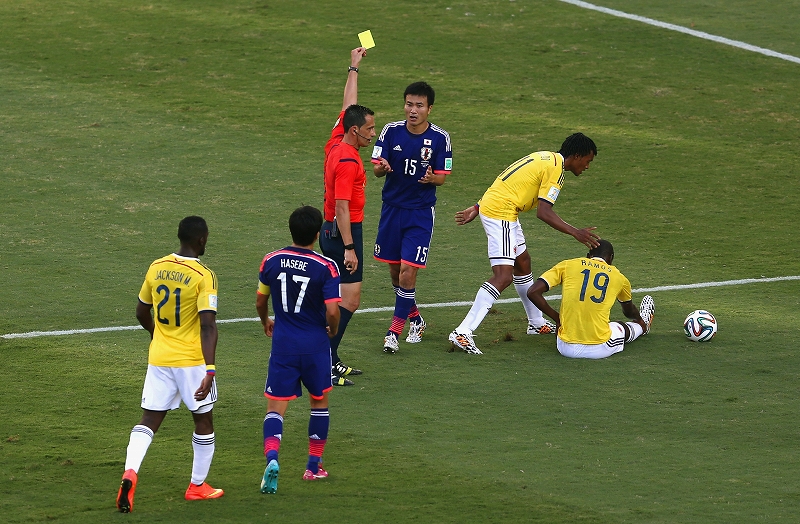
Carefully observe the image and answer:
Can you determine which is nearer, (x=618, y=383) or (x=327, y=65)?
(x=618, y=383)

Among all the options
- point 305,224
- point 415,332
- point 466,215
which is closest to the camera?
point 305,224

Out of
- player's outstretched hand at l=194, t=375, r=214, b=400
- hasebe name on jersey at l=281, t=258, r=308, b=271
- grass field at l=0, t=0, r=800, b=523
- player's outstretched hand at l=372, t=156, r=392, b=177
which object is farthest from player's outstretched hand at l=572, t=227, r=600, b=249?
player's outstretched hand at l=194, t=375, r=214, b=400

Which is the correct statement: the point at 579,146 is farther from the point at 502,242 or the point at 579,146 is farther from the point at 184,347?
the point at 184,347

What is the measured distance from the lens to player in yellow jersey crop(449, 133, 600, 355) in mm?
9703

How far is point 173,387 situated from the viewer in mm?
6730

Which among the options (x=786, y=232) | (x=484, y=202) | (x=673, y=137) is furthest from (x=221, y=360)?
(x=673, y=137)

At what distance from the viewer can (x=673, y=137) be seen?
56.1 ft

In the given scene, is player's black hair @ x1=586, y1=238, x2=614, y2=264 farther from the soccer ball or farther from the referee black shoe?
the referee black shoe

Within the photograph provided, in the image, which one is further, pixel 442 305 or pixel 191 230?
pixel 442 305

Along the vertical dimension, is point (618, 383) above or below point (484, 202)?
below

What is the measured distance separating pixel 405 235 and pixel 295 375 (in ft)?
10.5

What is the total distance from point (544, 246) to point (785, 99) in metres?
7.70

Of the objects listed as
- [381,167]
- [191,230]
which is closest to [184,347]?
[191,230]

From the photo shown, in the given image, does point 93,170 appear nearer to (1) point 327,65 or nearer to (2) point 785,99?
(1) point 327,65
